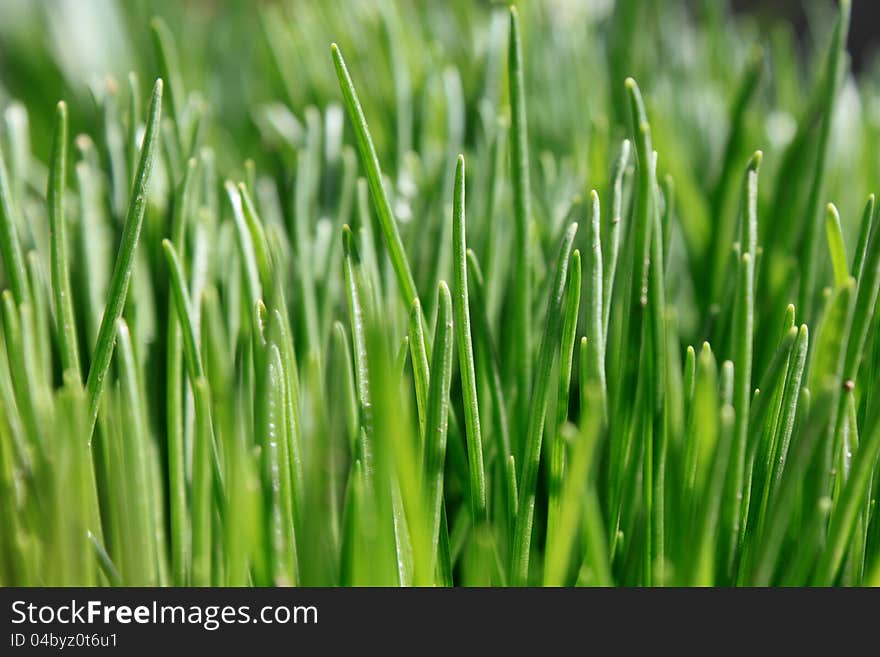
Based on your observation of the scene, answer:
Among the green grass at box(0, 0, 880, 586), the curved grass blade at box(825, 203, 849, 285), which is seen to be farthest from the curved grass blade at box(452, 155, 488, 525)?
the curved grass blade at box(825, 203, 849, 285)

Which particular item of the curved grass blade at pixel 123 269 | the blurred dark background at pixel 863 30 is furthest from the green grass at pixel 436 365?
the blurred dark background at pixel 863 30

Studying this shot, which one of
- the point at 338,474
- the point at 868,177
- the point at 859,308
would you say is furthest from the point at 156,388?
the point at 868,177

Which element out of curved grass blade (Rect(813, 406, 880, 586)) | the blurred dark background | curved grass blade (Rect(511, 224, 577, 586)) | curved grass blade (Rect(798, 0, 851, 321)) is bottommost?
curved grass blade (Rect(813, 406, 880, 586))

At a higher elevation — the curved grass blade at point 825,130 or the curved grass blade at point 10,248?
the curved grass blade at point 825,130

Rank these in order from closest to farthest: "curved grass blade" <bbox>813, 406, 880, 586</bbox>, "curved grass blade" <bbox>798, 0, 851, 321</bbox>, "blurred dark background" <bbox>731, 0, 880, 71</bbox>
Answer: "curved grass blade" <bbox>813, 406, 880, 586</bbox>, "curved grass blade" <bbox>798, 0, 851, 321</bbox>, "blurred dark background" <bbox>731, 0, 880, 71</bbox>

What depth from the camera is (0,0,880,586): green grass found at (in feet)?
0.55

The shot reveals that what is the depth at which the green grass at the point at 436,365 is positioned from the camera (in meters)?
0.17

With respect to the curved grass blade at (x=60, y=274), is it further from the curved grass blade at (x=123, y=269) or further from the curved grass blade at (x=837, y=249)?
the curved grass blade at (x=837, y=249)

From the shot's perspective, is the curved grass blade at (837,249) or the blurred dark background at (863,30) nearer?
the curved grass blade at (837,249)

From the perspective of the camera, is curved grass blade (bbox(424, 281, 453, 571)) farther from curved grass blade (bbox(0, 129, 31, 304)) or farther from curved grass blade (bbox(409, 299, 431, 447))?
curved grass blade (bbox(0, 129, 31, 304))

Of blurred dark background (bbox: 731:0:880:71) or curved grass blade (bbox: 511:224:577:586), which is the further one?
blurred dark background (bbox: 731:0:880:71)

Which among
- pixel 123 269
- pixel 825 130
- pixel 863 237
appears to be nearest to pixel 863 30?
pixel 825 130

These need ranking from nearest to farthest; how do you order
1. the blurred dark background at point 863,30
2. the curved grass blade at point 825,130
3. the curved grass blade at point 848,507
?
1. the curved grass blade at point 848,507
2. the curved grass blade at point 825,130
3. the blurred dark background at point 863,30
